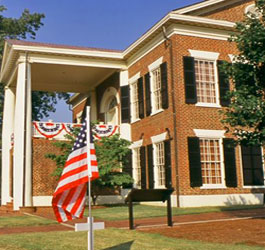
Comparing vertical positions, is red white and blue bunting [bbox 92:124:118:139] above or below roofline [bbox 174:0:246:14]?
below

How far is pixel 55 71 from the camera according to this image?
24.4 m

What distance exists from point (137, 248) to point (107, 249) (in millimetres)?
560

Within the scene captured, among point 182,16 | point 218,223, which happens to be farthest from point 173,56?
point 218,223

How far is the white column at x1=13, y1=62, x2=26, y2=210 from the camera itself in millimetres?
19328

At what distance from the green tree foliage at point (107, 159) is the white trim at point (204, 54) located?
542 centimetres

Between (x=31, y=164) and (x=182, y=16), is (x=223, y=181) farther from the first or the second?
(x=31, y=164)

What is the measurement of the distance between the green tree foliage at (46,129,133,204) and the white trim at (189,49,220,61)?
5418 mm

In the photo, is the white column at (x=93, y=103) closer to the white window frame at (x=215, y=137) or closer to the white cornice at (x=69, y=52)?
the white cornice at (x=69, y=52)

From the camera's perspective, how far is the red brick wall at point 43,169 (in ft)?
66.9

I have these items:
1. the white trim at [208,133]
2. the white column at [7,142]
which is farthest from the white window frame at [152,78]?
the white column at [7,142]

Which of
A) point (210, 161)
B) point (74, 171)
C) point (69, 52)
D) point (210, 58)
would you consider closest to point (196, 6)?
point (210, 58)

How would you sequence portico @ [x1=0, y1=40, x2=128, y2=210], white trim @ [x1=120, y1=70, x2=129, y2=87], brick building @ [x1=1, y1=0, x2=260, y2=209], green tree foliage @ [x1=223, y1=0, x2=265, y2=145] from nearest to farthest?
green tree foliage @ [x1=223, y1=0, x2=265, y2=145], brick building @ [x1=1, y1=0, x2=260, y2=209], portico @ [x1=0, y1=40, x2=128, y2=210], white trim @ [x1=120, y1=70, x2=129, y2=87]

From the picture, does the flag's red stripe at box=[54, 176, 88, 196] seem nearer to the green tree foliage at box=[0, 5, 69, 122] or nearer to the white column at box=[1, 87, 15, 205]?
the white column at box=[1, 87, 15, 205]

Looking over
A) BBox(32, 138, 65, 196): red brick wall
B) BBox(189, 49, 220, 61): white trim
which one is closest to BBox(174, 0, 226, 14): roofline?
BBox(189, 49, 220, 61): white trim
